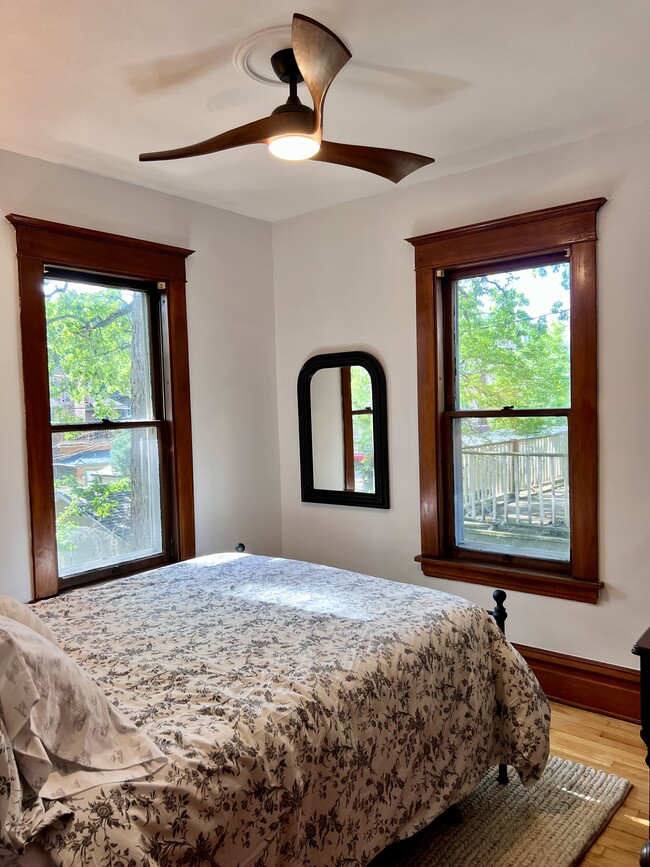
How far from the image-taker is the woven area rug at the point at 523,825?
203 cm

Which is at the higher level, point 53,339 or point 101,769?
point 53,339

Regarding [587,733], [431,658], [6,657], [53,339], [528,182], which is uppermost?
[528,182]

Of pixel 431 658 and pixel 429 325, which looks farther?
pixel 429 325

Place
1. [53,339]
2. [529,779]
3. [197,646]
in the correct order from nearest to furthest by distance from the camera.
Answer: [197,646] → [529,779] → [53,339]

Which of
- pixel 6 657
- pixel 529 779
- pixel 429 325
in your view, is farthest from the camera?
pixel 429 325

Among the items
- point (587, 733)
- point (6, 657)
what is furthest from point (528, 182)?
point (6, 657)

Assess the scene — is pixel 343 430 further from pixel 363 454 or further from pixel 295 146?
pixel 295 146

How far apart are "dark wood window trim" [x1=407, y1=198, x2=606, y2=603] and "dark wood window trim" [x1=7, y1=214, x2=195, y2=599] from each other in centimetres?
133

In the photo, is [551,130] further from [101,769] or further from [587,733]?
[101,769]

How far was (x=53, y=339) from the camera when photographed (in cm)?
303

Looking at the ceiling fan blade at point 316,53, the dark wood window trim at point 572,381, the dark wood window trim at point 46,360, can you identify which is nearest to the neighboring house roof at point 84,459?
the dark wood window trim at point 46,360

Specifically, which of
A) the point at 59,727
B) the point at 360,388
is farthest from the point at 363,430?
the point at 59,727

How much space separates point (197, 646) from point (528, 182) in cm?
261

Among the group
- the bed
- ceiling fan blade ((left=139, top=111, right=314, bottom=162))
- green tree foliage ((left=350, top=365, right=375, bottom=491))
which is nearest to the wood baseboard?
the bed
